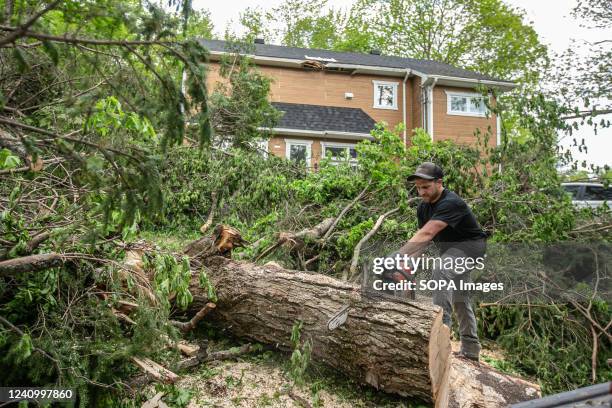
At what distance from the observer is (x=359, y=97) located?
63.9 ft

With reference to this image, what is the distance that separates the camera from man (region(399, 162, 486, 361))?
3883mm

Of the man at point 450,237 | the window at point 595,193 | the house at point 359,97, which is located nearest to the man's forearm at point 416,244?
the man at point 450,237

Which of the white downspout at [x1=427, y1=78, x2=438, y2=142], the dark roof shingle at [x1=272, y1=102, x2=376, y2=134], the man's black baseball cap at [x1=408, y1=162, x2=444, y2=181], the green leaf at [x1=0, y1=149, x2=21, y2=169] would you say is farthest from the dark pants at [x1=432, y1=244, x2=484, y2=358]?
the white downspout at [x1=427, y1=78, x2=438, y2=142]

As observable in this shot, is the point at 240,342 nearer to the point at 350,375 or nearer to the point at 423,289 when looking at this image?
the point at 350,375

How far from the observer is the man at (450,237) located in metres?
3.88

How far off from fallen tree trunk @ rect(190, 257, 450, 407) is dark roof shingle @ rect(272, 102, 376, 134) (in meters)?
13.2

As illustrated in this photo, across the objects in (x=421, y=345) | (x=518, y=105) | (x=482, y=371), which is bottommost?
(x=482, y=371)

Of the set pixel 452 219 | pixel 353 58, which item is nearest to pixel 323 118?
pixel 353 58

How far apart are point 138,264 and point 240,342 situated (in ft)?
3.77

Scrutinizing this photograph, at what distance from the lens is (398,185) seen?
6855 millimetres

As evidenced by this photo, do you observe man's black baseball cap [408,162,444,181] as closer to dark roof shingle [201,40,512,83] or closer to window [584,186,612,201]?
window [584,186,612,201]

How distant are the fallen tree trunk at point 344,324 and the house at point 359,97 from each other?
1345 centimetres

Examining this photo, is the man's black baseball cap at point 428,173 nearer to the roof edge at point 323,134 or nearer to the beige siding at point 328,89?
the roof edge at point 323,134

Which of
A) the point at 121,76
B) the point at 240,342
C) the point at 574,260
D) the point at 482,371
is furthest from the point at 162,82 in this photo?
the point at 574,260
